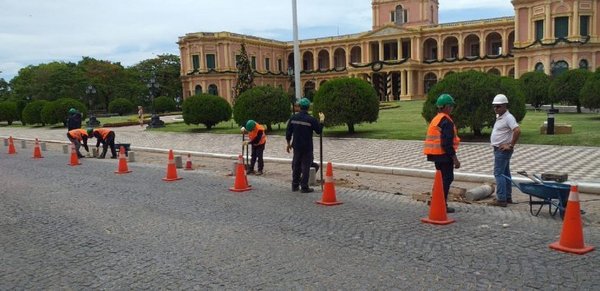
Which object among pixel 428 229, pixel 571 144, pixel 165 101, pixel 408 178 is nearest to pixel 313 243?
pixel 428 229

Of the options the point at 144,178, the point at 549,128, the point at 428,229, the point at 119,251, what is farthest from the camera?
the point at 549,128

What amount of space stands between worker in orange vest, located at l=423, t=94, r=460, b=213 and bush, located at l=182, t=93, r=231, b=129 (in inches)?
844

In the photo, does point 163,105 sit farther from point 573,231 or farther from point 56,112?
point 573,231

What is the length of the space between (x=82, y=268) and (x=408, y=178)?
304 inches

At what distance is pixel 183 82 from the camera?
271 feet

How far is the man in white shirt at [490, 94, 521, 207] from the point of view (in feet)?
25.8

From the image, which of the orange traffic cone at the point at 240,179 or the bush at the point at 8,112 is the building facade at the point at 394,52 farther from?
the orange traffic cone at the point at 240,179

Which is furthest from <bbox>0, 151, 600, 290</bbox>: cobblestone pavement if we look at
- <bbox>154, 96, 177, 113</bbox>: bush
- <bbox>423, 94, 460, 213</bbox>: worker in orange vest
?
<bbox>154, 96, 177, 113</bbox>: bush

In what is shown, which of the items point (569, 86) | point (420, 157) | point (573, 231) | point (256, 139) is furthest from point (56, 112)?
point (573, 231)

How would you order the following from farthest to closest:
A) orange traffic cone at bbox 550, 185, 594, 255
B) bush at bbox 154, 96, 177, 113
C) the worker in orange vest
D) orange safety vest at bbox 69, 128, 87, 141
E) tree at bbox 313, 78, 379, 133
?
bush at bbox 154, 96, 177, 113, tree at bbox 313, 78, 379, 133, orange safety vest at bbox 69, 128, 87, 141, the worker in orange vest, orange traffic cone at bbox 550, 185, 594, 255

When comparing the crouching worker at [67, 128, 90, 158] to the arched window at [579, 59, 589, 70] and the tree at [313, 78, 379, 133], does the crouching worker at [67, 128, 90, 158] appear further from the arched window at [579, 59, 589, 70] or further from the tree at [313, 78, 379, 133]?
the arched window at [579, 59, 589, 70]

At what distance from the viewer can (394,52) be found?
8119 centimetres

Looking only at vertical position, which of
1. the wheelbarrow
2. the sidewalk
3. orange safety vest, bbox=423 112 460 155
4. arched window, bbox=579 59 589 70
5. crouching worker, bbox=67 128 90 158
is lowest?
the sidewalk

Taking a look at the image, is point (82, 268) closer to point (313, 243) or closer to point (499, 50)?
point (313, 243)
